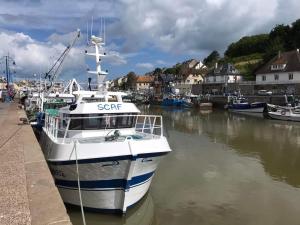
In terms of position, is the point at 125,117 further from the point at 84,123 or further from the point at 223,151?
the point at 223,151

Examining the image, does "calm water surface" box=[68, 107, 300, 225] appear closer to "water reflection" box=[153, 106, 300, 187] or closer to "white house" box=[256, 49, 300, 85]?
"water reflection" box=[153, 106, 300, 187]

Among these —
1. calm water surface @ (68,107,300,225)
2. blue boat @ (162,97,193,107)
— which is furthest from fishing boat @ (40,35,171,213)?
blue boat @ (162,97,193,107)

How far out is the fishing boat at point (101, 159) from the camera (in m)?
13.4

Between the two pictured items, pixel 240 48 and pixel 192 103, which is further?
pixel 240 48

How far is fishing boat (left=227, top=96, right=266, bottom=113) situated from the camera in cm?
6693

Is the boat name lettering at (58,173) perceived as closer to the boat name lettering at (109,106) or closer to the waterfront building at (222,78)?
the boat name lettering at (109,106)

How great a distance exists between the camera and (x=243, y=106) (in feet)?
232

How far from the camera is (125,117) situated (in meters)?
16.3

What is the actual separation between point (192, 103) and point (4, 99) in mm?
40381

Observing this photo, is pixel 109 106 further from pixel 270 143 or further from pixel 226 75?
pixel 226 75

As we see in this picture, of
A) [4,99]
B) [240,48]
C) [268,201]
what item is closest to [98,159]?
[268,201]

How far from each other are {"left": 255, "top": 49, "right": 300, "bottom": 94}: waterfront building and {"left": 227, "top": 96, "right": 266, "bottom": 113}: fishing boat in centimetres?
834

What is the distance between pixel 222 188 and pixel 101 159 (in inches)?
296

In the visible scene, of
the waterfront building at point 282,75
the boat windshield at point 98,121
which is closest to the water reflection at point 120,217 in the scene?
the boat windshield at point 98,121
